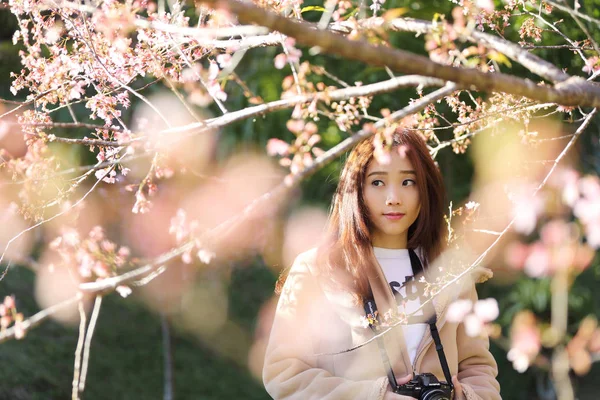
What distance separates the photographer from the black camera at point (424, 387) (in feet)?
5.95

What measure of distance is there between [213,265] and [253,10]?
5254 mm

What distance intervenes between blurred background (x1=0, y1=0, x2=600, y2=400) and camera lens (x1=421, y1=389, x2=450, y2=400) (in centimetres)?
231

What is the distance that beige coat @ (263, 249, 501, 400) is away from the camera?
6.21 ft

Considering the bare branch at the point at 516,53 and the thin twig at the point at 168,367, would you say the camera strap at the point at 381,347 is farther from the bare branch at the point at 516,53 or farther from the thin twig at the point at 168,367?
the thin twig at the point at 168,367

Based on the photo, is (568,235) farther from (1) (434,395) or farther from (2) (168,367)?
(2) (168,367)

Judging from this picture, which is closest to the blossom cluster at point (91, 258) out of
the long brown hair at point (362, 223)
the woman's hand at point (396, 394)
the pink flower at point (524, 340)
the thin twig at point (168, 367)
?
the long brown hair at point (362, 223)

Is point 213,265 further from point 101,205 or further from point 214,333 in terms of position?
point 101,205

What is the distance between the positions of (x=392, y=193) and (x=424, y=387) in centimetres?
60

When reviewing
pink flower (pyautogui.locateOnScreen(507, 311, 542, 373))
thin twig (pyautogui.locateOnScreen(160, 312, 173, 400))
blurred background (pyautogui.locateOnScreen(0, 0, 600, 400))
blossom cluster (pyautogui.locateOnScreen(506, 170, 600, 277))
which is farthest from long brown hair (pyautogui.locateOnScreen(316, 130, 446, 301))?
thin twig (pyautogui.locateOnScreen(160, 312, 173, 400))

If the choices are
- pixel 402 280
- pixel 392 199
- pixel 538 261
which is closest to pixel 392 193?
pixel 392 199

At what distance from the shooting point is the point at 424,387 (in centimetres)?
183

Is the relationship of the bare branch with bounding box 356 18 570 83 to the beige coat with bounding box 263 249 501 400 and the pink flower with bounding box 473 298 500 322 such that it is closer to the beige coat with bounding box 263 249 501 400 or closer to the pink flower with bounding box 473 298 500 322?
the pink flower with bounding box 473 298 500 322

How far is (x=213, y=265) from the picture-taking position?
6035mm

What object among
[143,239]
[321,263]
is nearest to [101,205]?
[143,239]
